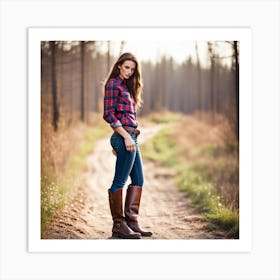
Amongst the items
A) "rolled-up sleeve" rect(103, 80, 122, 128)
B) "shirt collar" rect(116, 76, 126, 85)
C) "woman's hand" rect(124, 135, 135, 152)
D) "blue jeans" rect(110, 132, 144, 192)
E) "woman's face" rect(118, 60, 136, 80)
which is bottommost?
"blue jeans" rect(110, 132, 144, 192)

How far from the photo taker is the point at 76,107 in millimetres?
8383

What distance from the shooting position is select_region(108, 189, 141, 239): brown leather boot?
3.96 metres

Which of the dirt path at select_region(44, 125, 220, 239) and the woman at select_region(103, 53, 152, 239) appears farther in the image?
the dirt path at select_region(44, 125, 220, 239)

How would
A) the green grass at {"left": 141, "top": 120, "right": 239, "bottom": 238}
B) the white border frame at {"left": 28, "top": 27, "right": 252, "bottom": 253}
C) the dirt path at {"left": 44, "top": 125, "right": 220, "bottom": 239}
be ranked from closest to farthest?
1. the white border frame at {"left": 28, "top": 27, "right": 252, "bottom": 253}
2. the dirt path at {"left": 44, "top": 125, "right": 220, "bottom": 239}
3. the green grass at {"left": 141, "top": 120, "right": 239, "bottom": 238}

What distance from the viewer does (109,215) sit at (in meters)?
4.83

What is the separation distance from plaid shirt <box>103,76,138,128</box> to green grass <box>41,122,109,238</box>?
3.35 feet

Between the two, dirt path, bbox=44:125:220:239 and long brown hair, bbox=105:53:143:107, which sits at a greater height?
long brown hair, bbox=105:53:143:107

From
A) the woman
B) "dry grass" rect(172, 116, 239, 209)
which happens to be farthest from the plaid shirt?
"dry grass" rect(172, 116, 239, 209)

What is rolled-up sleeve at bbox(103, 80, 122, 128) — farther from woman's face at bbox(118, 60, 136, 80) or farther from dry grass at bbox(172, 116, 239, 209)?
dry grass at bbox(172, 116, 239, 209)

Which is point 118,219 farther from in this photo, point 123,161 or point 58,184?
point 58,184

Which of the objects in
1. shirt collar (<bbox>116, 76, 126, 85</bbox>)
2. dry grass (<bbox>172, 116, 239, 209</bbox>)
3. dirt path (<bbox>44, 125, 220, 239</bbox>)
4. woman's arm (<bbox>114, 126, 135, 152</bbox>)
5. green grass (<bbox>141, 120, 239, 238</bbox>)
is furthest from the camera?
dry grass (<bbox>172, 116, 239, 209</bbox>)
